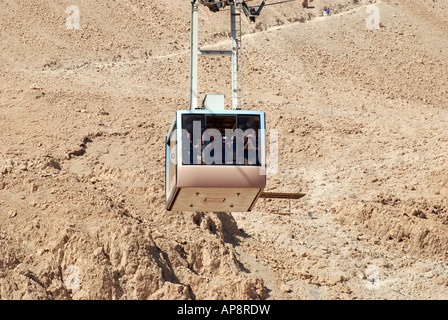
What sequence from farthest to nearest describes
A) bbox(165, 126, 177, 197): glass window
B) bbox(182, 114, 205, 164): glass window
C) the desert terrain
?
1. the desert terrain
2. bbox(165, 126, 177, 197): glass window
3. bbox(182, 114, 205, 164): glass window

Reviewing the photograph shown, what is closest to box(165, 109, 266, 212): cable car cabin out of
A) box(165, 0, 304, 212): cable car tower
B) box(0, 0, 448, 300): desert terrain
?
box(165, 0, 304, 212): cable car tower

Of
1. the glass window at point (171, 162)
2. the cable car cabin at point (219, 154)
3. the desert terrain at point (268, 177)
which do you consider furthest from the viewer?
the desert terrain at point (268, 177)

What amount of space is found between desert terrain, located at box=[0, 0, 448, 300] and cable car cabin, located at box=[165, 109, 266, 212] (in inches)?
191

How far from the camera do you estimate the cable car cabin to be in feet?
62.6

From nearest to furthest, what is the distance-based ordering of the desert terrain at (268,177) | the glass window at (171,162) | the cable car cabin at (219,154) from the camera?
the cable car cabin at (219,154) < the glass window at (171,162) < the desert terrain at (268,177)

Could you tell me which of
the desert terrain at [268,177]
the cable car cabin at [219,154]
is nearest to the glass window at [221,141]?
the cable car cabin at [219,154]

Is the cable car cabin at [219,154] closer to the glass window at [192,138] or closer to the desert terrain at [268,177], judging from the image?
the glass window at [192,138]

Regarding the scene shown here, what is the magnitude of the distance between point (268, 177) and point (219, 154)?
17456 millimetres

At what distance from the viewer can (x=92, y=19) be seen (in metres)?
53.8

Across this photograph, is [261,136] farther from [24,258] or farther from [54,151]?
[54,151]

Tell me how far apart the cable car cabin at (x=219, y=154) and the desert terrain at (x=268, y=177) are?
484 centimetres

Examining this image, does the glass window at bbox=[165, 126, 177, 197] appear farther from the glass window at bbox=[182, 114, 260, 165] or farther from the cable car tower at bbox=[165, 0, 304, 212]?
the glass window at bbox=[182, 114, 260, 165]

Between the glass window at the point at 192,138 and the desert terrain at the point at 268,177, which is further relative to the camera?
the desert terrain at the point at 268,177

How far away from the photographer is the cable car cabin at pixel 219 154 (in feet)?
62.6
